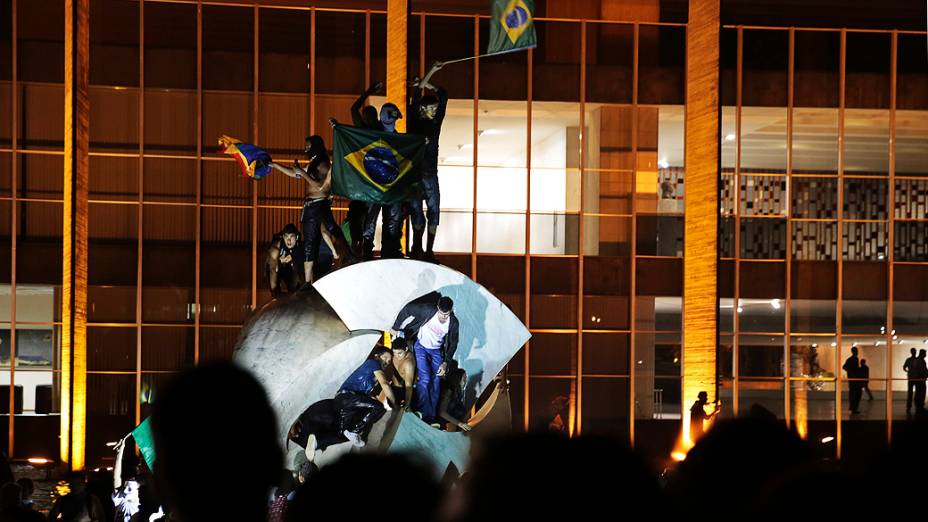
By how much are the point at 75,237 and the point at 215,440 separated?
2524cm

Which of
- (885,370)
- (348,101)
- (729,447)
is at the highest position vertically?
(348,101)

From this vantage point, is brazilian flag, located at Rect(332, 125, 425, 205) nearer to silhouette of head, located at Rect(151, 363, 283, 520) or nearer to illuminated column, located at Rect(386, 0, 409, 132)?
illuminated column, located at Rect(386, 0, 409, 132)

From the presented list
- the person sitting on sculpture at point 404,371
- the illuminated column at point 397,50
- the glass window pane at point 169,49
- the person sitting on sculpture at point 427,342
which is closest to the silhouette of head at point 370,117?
the person sitting on sculpture at point 427,342

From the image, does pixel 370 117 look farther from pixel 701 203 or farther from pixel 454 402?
pixel 701 203

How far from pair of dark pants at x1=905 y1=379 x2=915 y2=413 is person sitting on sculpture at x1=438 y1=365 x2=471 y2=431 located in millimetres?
15305

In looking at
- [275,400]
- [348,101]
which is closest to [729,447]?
[275,400]

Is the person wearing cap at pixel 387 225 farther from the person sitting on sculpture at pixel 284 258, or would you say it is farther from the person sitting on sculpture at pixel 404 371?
the person sitting on sculpture at pixel 404 371

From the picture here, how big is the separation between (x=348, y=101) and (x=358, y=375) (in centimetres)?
1168

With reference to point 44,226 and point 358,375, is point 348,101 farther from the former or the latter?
point 358,375

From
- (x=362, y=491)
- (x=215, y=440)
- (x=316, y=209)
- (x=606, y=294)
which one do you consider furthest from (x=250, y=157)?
(x=362, y=491)

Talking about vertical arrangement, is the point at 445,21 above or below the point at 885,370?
above

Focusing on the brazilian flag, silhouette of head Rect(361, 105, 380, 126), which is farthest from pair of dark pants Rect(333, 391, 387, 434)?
silhouette of head Rect(361, 105, 380, 126)

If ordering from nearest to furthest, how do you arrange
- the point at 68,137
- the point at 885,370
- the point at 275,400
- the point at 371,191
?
1. the point at 275,400
2. the point at 371,191
3. the point at 68,137
4. the point at 885,370

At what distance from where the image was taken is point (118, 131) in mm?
27094
